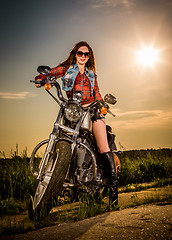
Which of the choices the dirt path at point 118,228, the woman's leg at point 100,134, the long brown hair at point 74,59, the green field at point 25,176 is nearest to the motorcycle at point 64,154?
the woman's leg at point 100,134

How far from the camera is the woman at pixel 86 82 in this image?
359 centimetres

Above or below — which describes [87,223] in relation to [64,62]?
below

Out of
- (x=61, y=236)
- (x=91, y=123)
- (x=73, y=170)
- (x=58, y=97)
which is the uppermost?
(x=58, y=97)

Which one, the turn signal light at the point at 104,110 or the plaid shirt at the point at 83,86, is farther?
the plaid shirt at the point at 83,86

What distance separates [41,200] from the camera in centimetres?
284

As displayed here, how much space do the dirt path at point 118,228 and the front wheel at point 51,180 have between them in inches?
10.7

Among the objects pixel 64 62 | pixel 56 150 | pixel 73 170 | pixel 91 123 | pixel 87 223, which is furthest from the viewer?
pixel 64 62

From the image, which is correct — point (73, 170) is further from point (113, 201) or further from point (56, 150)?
point (113, 201)

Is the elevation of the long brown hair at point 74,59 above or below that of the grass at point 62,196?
above

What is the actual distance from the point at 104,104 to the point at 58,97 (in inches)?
23.1

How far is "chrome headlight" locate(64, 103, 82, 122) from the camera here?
9.86 feet

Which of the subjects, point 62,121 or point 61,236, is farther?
point 62,121

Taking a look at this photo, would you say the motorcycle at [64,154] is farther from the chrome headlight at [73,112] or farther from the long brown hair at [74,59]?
the long brown hair at [74,59]

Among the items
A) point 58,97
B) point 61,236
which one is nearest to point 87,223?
point 61,236
